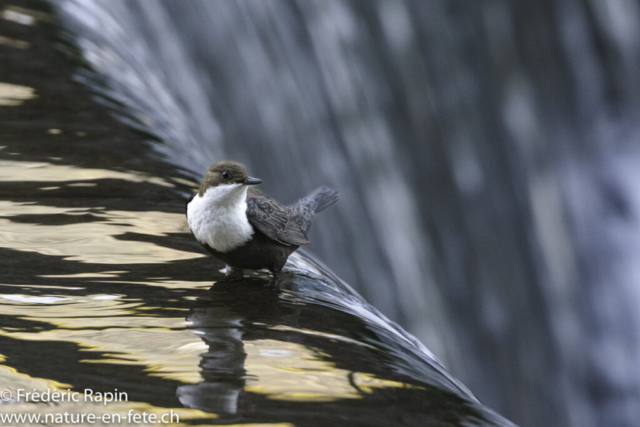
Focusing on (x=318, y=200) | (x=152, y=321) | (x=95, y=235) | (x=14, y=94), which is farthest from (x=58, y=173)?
(x=152, y=321)

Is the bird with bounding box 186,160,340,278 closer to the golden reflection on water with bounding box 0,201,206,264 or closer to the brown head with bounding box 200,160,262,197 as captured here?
the brown head with bounding box 200,160,262,197

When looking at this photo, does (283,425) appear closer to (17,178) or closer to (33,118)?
(17,178)

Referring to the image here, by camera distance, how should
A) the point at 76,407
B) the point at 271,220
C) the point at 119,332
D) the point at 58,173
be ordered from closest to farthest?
the point at 76,407 < the point at 119,332 < the point at 271,220 < the point at 58,173

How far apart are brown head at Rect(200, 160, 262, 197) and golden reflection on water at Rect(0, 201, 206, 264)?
383 millimetres

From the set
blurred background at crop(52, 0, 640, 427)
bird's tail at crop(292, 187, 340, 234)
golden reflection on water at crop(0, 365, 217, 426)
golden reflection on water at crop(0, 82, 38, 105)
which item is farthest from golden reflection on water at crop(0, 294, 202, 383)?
blurred background at crop(52, 0, 640, 427)

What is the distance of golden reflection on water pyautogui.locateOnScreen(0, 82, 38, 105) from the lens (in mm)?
3574

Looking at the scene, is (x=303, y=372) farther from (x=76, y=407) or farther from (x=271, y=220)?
(x=271, y=220)

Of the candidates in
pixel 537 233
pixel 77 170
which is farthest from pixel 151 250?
pixel 537 233

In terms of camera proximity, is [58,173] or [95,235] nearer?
[95,235]

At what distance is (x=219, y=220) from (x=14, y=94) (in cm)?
203

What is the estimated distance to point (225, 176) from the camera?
233cm

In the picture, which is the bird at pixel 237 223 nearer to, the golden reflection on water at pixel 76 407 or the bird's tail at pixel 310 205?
the bird's tail at pixel 310 205

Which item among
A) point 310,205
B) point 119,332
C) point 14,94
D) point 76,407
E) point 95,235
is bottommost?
point 76,407

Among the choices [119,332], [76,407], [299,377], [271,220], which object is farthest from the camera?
[271,220]
